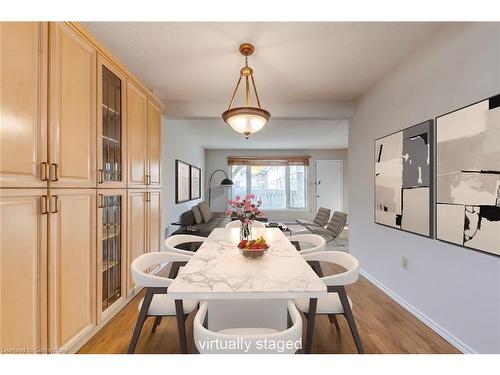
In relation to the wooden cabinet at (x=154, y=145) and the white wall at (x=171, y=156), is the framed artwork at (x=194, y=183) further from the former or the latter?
the wooden cabinet at (x=154, y=145)

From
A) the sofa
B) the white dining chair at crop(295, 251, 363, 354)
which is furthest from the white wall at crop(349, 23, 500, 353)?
the sofa

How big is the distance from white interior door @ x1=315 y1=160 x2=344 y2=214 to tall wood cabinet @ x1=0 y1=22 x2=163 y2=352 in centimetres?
642

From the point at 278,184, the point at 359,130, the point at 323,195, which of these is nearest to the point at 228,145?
the point at 278,184

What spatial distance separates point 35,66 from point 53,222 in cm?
93

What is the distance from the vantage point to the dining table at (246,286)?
1.07 meters

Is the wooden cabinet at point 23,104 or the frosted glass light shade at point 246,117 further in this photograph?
the frosted glass light shade at point 246,117

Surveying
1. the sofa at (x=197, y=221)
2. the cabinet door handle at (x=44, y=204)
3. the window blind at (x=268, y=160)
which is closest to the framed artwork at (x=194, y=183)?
the sofa at (x=197, y=221)

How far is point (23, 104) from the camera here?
1.34m

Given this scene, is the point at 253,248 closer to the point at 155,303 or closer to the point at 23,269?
the point at 155,303

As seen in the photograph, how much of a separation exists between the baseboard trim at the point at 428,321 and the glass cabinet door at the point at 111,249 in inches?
113

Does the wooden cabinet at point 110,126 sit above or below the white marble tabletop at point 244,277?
above

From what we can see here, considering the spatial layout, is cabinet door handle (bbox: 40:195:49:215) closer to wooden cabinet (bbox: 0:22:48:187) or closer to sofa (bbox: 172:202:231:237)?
wooden cabinet (bbox: 0:22:48:187)

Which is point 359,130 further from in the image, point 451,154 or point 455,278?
point 455,278

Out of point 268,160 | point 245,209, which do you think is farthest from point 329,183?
point 245,209
